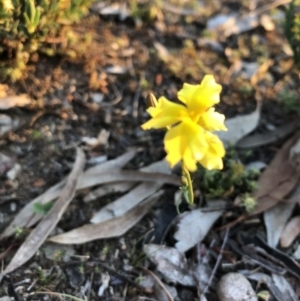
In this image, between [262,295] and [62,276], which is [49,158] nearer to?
[62,276]

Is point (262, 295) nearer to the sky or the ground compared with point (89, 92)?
nearer to the ground

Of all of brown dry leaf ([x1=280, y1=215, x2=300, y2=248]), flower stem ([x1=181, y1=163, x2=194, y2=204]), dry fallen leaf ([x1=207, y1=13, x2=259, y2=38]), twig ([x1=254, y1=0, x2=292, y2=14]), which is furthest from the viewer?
twig ([x1=254, y1=0, x2=292, y2=14])

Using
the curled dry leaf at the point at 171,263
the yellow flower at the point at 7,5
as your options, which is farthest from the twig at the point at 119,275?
the yellow flower at the point at 7,5

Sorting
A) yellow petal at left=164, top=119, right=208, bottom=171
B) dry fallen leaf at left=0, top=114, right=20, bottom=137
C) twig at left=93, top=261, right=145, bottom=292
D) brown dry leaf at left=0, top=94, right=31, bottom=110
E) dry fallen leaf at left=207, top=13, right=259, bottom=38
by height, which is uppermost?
yellow petal at left=164, top=119, right=208, bottom=171

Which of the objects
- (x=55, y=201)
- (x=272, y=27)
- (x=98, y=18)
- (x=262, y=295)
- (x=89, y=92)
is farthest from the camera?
(x=272, y=27)

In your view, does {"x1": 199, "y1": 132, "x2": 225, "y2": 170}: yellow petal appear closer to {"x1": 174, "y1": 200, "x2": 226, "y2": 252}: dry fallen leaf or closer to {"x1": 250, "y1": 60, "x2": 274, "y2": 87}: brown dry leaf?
{"x1": 174, "y1": 200, "x2": 226, "y2": 252}: dry fallen leaf

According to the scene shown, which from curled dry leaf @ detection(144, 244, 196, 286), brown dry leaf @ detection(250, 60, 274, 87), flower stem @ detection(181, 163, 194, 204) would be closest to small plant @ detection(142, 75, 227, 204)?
flower stem @ detection(181, 163, 194, 204)

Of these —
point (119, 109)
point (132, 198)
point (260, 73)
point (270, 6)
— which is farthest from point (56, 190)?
point (270, 6)

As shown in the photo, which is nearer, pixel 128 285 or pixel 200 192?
pixel 128 285

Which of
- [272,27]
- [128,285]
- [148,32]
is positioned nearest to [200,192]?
[128,285]
